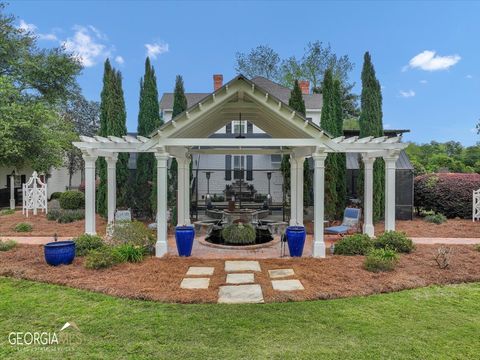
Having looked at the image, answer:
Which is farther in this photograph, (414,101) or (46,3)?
(414,101)

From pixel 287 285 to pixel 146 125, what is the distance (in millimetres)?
10897

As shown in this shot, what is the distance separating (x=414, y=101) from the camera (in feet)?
74.1

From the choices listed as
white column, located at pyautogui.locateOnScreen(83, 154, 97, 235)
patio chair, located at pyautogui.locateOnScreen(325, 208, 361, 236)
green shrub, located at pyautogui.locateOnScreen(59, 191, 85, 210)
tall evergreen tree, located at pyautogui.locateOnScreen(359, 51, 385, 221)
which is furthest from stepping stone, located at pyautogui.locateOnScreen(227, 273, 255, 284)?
green shrub, located at pyautogui.locateOnScreen(59, 191, 85, 210)

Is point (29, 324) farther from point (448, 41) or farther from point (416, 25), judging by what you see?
point (448, 41)

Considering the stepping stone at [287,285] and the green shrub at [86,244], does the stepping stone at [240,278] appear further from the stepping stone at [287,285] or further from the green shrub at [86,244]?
the green shrub at [86,244]

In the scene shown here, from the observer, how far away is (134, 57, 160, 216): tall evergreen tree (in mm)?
14383

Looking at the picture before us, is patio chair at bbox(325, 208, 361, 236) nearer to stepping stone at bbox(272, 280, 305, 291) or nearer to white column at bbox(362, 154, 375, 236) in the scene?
white column at bbox(362, 154, 375, 236)

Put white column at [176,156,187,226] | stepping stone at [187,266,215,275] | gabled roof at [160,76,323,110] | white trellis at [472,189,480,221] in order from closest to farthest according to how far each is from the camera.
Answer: stepping stone at [187,266,215,275]
white column at [176,156,187,226]
white trellis at [472,189,480,221]
gabled roof at [160,76,323,110]

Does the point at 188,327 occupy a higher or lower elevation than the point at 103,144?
lower

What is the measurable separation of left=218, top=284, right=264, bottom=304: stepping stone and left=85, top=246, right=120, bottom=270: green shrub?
9.17ft

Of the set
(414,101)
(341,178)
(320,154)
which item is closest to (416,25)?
(414,101)

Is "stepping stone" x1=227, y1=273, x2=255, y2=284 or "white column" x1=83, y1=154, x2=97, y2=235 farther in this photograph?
"white column" x1=83, y1=154, x2=97, y2=235

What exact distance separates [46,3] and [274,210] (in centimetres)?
1453

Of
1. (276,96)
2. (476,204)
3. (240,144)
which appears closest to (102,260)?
(240,144)
